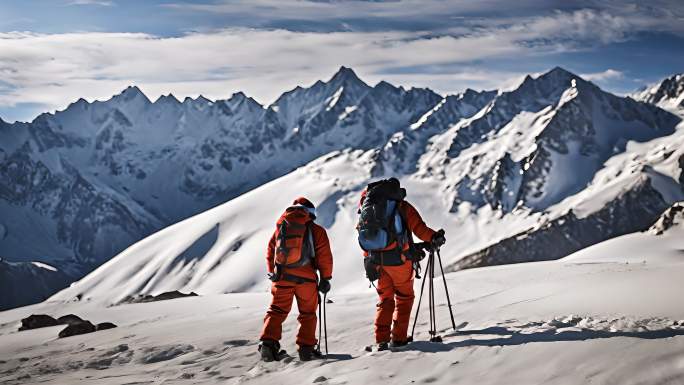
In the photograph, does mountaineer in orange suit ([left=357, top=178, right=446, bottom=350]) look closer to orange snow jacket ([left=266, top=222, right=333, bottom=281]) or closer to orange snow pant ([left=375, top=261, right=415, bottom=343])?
orange snow pant ([left=375, top=261, right=415, bottom=343])

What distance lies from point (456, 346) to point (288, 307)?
3247mm

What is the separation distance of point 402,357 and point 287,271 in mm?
2794

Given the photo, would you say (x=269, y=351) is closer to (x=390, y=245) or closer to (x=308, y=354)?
(x=308, y=354)

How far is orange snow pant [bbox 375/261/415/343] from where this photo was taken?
10312 mm

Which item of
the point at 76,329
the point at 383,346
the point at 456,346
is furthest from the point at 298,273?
the point at 76,329

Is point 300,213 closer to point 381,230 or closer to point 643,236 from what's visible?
point 381,230

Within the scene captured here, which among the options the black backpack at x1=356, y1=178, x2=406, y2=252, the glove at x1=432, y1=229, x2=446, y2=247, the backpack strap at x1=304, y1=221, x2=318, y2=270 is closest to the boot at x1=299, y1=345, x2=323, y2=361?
the backpack strap at x1=304, y1=221, x2=318, y2=270

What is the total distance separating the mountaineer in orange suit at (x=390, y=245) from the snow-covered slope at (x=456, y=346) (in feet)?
2.60

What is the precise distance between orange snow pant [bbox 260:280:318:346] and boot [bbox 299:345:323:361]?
8.0 inches

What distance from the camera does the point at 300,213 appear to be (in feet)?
35.5

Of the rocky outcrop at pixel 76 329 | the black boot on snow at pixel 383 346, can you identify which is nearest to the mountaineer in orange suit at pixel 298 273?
the black boot on snow at pixel 383 346

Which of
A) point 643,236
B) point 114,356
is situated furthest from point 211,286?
point 114,356

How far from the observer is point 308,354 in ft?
33.9

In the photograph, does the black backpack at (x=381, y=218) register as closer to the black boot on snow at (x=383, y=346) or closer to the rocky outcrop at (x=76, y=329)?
the black boot on snow at (x=383, y=346)
